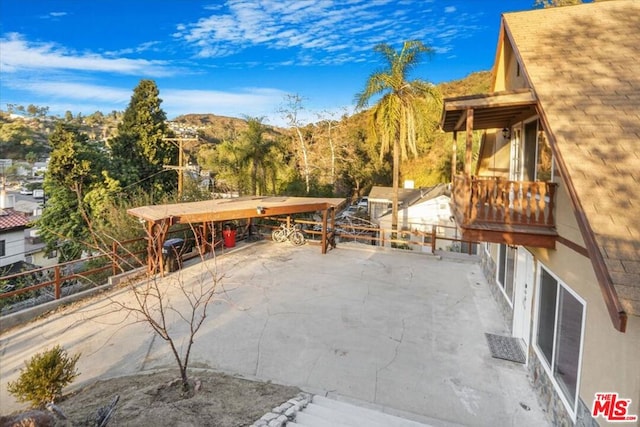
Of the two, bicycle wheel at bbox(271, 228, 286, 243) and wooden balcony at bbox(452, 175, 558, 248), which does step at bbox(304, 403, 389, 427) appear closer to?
wooden balcony at bbox(452, 175, 558, 248)

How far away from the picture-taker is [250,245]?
42.8 ft

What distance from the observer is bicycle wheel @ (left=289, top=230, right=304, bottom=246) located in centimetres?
1320

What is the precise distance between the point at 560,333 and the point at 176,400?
4.82 meters

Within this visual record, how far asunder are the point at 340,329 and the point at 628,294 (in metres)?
4.70

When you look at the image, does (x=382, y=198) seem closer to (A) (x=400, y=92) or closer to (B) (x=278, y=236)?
(A) (x=400, y=92)

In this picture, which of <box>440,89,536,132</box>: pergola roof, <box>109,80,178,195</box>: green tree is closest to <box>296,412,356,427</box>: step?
<box>440,89,536,132</box>: pergola roof

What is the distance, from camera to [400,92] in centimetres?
1532

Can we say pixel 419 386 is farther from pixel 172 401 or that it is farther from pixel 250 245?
pixel 250 245

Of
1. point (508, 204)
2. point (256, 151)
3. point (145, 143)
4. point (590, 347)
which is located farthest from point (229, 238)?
point (145, 143)

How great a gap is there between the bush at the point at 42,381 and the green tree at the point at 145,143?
53.3 ft

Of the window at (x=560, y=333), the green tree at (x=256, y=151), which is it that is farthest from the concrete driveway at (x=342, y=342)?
the green tree at (x=256, y=151)

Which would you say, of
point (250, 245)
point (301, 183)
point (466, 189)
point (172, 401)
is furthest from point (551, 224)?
point (301, 183)

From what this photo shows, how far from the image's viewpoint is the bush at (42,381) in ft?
13.5

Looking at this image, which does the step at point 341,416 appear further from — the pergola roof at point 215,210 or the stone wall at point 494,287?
the pergola roof at point 215,210
